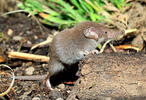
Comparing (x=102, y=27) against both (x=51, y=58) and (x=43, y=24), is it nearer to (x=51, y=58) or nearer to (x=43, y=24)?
(x=51, y=58)

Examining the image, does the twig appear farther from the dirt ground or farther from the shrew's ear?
the shrew's ear

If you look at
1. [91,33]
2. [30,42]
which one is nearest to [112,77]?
[91,33]

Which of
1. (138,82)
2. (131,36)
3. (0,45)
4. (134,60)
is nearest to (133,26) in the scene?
(131,36)

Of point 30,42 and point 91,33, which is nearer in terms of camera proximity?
point 91,33

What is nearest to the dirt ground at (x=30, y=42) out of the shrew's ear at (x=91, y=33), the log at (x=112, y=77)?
the log at (x=112, y=77)

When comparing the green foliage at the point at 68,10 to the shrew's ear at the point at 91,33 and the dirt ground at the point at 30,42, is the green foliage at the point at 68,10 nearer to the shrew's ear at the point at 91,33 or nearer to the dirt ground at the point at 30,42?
the dirt ground at the point at 30,42

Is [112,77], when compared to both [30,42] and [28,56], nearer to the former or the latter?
[28,56]
